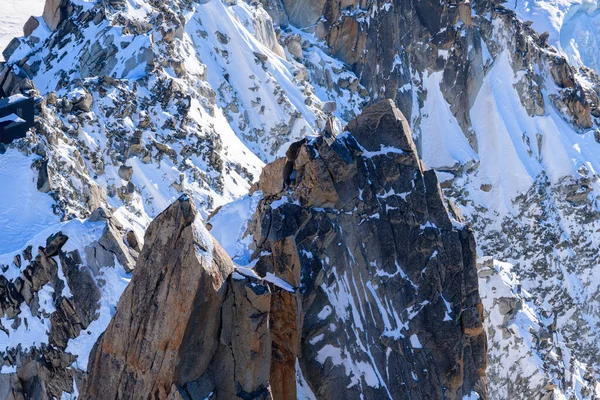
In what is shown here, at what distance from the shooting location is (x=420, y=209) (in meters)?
42.0

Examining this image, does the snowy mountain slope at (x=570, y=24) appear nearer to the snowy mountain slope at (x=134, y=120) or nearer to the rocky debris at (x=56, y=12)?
the snowy mountain slope at (x=134, y=120)

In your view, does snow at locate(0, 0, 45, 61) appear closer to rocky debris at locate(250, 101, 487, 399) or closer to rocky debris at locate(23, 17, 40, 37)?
rocky debris at locate(23, 17, 40, 37)

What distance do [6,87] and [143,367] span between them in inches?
1913

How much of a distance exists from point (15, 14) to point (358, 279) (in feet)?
377

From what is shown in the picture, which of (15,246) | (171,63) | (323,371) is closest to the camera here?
(323,371)

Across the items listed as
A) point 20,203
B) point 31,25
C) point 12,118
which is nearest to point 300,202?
point 20,203

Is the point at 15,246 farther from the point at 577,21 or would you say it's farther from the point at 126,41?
the point at 577,21

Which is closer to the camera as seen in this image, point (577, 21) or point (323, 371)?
point (323, 371)

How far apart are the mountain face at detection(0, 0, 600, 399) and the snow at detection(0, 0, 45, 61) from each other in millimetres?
44549

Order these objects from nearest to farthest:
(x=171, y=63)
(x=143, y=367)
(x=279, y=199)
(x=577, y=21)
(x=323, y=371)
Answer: (x=143, y=367) → (x=323, y=371) → (x=279, y=199) → (x=171, y=63) → (x=577, y=21)

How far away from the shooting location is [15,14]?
14250 centimetres

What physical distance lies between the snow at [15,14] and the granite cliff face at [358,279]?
97616 mm

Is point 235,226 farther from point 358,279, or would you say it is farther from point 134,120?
point 134,120

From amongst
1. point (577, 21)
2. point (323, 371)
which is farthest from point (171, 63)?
point (577, 21)
